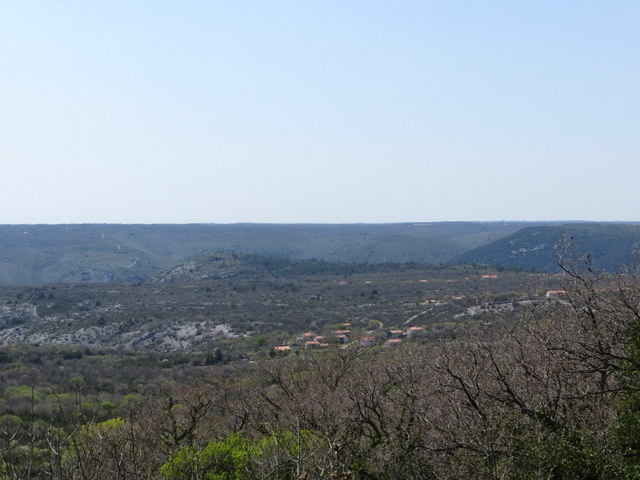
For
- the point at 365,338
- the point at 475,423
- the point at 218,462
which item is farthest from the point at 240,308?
the point at 475,423

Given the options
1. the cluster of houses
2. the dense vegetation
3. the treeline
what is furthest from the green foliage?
the dense vegetation

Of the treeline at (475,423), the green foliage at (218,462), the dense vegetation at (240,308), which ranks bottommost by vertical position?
Answer: the dense vegetation at (240,308)

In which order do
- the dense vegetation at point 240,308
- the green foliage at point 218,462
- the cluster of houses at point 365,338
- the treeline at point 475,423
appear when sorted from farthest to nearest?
the dense vegetation at point 240,308 → the cluster of houses at point 365,338 → the green foliage at point 218,462 → the treeline at point 475,423

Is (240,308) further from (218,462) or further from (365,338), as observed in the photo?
(218,462)

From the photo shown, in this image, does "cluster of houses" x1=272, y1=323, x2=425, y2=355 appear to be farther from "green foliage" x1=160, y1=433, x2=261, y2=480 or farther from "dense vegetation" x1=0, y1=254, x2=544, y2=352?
"green foliage" x1=160, y1=433, x2=261, y2=480

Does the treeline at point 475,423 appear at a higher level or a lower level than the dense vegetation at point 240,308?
higher

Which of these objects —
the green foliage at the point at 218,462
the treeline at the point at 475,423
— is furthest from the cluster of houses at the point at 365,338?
the green foliage at the point at 218,462

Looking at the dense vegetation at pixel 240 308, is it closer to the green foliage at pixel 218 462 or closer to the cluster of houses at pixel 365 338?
the cluster of houses at pixel 365 338

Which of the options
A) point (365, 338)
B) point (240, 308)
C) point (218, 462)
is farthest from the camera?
point (240, 308)

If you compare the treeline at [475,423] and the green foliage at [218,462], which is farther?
the green foliage at [218,462]

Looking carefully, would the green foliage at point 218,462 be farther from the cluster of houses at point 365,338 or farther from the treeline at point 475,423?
the cluster of houses at point 365,338

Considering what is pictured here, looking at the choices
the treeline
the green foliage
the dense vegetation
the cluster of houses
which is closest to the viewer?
the treeline

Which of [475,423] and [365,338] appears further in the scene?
[365,338]

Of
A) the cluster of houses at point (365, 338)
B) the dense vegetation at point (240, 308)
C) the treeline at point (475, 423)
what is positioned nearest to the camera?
the treeline at point (475, 423)
